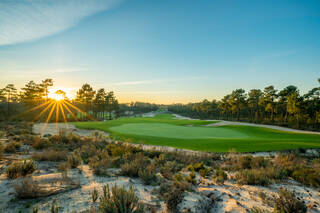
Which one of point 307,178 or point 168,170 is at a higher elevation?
point 307,178

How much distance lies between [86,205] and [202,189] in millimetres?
3584

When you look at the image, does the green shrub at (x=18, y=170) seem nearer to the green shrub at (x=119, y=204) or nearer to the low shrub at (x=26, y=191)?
the low shrub at (x=26, y=191)

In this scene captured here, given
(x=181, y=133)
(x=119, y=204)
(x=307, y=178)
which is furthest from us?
(x=181, y=133)

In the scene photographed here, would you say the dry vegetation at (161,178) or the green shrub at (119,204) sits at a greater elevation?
the green shrub at (119,204)

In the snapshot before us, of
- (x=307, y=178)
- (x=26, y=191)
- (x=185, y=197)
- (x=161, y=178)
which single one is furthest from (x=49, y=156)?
(x=307, y=178)

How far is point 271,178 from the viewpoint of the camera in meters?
5.82

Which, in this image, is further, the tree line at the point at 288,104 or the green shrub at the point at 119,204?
the tree line at the point at 288,104

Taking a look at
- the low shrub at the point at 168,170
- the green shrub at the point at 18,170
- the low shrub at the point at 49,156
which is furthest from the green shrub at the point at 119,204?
the low shrub at the point at 49,156

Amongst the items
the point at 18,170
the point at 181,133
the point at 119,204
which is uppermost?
the point at 119,204

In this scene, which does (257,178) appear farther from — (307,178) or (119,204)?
(119,204)

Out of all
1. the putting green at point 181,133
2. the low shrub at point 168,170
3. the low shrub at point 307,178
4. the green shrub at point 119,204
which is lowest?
the putting green at point 181,133

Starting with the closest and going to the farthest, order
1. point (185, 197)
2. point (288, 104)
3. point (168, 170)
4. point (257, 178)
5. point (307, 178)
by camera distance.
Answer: point (185, 197)
point (257, 178)
point (307, 178)
point (168, 170)
point (288, 104)

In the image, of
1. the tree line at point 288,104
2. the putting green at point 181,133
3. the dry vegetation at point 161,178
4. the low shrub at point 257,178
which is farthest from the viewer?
the tree line at point 288,104

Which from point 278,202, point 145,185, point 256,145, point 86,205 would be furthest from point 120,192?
point 256,145
